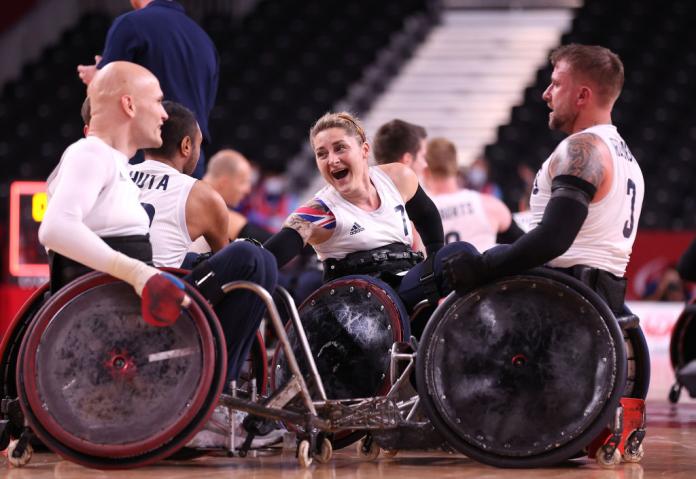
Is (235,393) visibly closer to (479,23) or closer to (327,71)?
(327,71)

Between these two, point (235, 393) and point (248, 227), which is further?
point (248, 227)

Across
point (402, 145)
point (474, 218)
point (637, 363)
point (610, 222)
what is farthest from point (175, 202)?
point (474, 218)

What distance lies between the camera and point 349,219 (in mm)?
4535

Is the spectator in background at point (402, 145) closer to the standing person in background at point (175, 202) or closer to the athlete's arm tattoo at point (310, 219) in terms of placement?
the athlete's arm tattoo at point (310, 219)

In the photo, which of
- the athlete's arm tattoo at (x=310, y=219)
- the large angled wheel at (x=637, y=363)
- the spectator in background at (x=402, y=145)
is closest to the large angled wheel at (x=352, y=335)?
the athlete's arm tattoo at (x=310, y=219)

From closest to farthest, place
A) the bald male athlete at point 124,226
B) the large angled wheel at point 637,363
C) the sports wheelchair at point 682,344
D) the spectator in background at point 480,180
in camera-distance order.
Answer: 1. the bald male athlete at point 124,226
2. the large angled wheel at point 637,363
3. the sports wheelchair at point 682,344
4. the spectator in background at point 480,180

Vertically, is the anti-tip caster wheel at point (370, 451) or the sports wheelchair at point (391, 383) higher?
the sports wheelchair at point (391, 383)

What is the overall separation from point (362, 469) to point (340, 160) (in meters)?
1.33

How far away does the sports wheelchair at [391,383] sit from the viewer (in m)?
3.35

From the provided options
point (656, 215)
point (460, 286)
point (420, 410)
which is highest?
point (460, 286)

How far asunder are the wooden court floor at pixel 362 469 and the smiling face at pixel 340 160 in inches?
39.0

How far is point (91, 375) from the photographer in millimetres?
3375

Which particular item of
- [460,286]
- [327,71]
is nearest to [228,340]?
[460,286]

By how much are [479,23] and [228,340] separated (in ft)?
54.0
